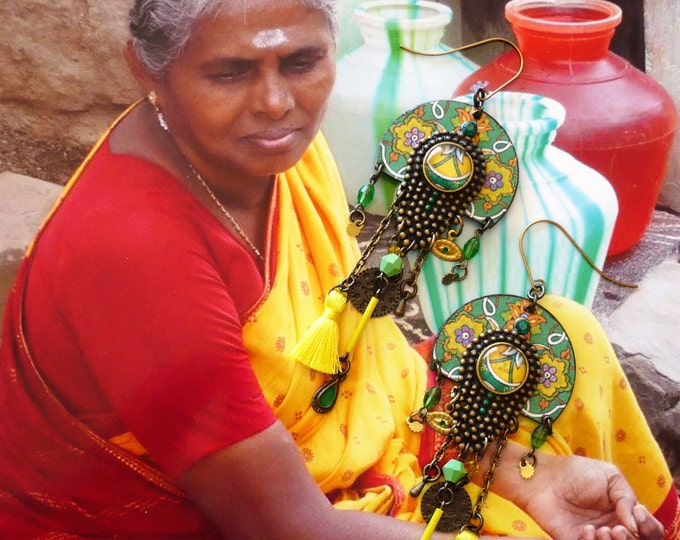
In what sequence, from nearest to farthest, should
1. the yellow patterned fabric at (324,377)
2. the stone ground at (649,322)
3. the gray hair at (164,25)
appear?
the gray hair at (164,25), the yellow patterned fabric at (324,377), the stone ground at (649,322)

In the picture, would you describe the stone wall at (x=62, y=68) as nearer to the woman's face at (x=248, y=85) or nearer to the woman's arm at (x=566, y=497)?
the woman's face at (x=248, y=85)

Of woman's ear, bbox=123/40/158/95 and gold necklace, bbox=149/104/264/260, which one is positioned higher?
woman's ear, bbox=123/40/158/95

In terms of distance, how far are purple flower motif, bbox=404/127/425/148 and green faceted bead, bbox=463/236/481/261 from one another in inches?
5.3

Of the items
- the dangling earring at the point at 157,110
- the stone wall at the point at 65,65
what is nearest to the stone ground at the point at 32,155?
the stone wall at the point at 65,65

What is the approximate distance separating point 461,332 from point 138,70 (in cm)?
48

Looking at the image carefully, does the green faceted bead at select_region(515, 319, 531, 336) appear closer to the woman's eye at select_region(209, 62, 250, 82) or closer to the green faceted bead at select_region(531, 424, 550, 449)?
the green faceted bead at select_region(531, 424, 550, 449)

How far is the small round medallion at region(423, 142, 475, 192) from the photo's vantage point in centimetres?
111

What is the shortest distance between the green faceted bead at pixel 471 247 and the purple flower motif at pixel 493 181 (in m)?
0.06

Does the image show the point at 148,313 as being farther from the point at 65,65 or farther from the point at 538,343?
the point at 538,343

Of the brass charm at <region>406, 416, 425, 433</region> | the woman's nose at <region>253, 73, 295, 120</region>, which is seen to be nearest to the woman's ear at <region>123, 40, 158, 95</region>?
the woman's nose at <region>253, 73, 295, 120</region>

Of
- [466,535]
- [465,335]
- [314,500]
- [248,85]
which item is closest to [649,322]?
[465,335]

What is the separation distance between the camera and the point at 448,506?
110cm

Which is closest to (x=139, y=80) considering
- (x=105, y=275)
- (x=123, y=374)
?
(x=105, y=275)

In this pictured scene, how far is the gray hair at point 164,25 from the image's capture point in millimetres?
935
